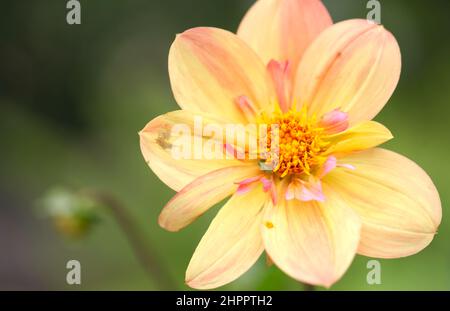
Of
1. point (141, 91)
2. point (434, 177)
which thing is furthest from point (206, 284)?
point (141, 91)

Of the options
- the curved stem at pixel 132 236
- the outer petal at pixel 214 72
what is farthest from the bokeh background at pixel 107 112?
the outer petal at pixel 214 72

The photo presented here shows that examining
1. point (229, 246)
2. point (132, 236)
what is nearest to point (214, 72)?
point (229, 246)

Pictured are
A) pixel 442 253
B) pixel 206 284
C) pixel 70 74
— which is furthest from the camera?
pixel 70 74

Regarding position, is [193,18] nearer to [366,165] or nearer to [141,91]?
[141,91]

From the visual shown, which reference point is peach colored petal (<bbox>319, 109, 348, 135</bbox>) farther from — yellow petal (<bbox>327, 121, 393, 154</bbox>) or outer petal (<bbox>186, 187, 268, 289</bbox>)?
outer petal (<bbox>186, 187, 268, 289</bbox>)

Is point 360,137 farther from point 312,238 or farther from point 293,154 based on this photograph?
point 312,238

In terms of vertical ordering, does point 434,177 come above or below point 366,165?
above

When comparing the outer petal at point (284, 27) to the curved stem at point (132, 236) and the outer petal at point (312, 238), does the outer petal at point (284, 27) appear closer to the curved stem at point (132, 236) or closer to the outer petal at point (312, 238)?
the outer petal at point (312, 238)
